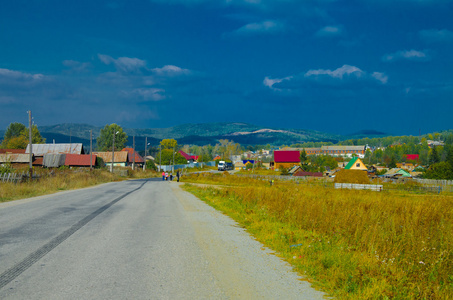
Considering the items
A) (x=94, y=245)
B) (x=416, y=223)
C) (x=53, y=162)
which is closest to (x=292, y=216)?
(x=416, y=223)

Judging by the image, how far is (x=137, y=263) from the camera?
7082 mm

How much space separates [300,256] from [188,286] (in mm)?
3001

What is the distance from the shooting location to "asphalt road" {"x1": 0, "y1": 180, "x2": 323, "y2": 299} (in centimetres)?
553

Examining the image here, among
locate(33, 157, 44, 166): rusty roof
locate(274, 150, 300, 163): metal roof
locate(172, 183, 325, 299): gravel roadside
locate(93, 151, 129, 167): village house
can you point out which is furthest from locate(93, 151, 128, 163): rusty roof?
locate(172, 183, 325, 299): gravel roadside

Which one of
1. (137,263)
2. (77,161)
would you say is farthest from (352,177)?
(137,263)

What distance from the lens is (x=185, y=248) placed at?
8.58m

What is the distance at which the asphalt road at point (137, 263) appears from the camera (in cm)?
553

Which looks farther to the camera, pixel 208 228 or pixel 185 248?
pixel 208 228

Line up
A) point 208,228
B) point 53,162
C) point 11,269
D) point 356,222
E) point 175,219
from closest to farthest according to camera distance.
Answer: point 11,269 → point 356,222 → point 208,228 → point 175,219 → point 53,162

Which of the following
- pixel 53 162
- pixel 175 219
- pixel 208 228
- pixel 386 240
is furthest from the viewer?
Answer: pixel 53 162

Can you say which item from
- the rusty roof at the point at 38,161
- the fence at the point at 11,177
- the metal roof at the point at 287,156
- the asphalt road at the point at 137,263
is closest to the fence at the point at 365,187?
the fence at the point at 11,177

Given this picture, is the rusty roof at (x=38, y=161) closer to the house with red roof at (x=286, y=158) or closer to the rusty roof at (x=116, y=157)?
the rusty roof at (x=116, y=157)

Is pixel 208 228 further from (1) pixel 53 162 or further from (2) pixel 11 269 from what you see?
(1) pixel 53 162

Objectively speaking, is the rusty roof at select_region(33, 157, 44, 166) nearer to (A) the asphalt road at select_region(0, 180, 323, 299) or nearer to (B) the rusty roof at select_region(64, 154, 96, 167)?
(B) the rusty roof at select_region(64, 154, 96, 167)
